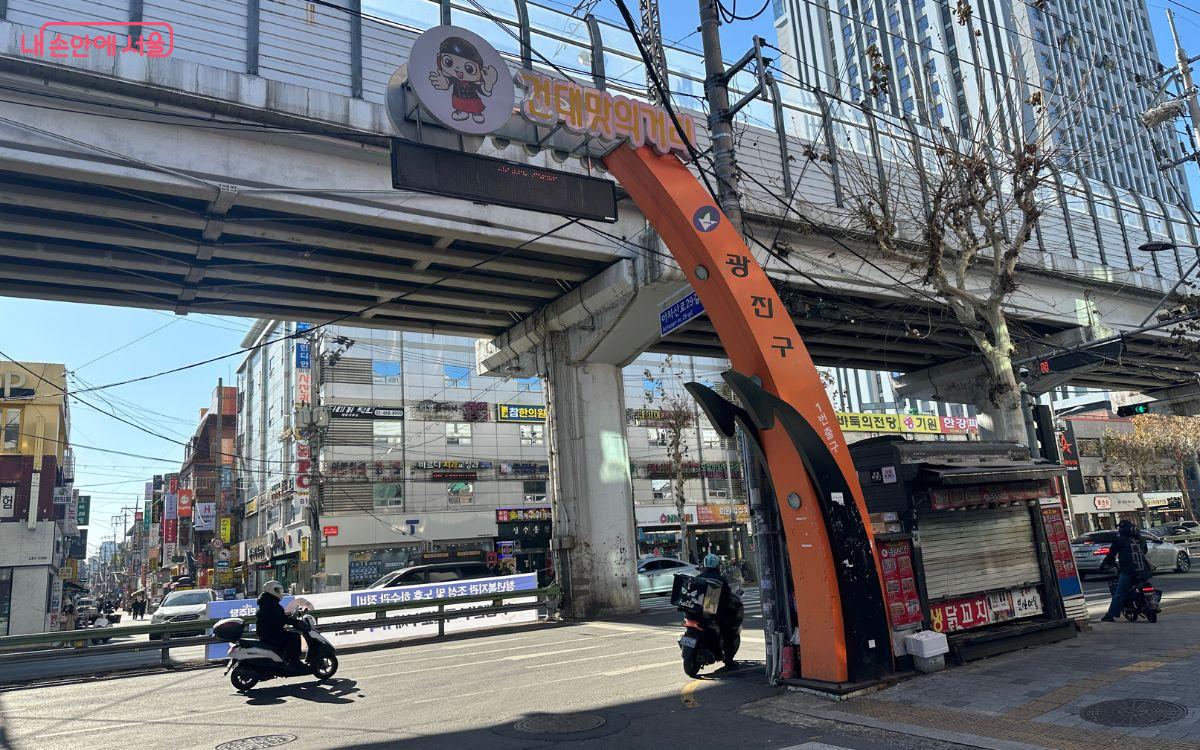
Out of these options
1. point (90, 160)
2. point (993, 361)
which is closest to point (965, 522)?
point (993, 361)

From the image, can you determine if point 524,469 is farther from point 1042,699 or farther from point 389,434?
point 1042,699

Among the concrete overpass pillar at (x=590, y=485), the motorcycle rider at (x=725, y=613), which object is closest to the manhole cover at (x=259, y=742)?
the motorcycle rider at (x=725, y=613)

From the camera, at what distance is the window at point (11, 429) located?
3616 centimetres

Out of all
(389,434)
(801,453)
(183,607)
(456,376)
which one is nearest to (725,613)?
(801,453)

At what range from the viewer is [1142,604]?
37.9 ft

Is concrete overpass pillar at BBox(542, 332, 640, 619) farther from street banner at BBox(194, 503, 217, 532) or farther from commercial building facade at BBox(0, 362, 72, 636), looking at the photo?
street banner at BBox(194, 503, 217, 532)

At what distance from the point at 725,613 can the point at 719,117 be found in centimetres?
656

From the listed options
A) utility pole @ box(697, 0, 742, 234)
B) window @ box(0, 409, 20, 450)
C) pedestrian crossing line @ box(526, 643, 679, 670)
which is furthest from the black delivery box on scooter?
window @ box(0, 409, 20, 450)

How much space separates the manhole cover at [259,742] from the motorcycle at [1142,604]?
11.9 metres

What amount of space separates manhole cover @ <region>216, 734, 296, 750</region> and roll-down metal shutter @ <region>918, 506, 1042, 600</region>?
24.2ft

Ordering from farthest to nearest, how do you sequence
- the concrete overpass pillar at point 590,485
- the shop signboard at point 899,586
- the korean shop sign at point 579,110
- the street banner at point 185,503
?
the street banner at point 185,503, the concrete overpass pillar at point 590,485, the korean shop sign at point 579,110, the shop signboard at point 899,586

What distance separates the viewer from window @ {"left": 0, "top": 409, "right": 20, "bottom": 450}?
36.2 meters

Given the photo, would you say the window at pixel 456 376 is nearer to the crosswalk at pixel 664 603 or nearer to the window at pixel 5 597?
the window at pixel 5 597

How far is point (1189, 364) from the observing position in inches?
1389
